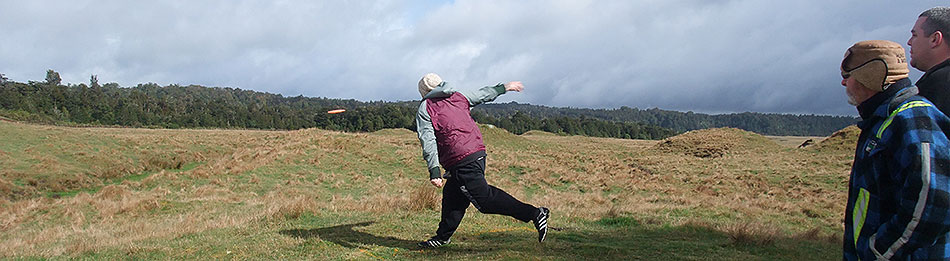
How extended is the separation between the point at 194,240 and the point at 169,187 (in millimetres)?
11342

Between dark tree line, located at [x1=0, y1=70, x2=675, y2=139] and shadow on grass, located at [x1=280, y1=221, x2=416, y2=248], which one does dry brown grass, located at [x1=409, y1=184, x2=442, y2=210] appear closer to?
shadow on grass, located at [x1=280, y1=221, x2=416, y2=248]

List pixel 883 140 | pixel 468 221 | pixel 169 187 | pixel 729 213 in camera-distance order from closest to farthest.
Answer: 1. pixel 883 140
2. pixel 468 221
3. pixel 729 213
4. pixel 169 187

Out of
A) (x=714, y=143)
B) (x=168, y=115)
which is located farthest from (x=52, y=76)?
(x=714, y=143)

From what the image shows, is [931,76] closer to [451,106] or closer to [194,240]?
[451,106]

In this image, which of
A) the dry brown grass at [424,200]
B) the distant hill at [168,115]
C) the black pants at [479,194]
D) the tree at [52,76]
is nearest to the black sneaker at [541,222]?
the black pants at [479,194]

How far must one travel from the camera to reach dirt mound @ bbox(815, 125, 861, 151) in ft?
112

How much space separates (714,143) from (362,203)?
115ft

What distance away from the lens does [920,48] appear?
298 cm

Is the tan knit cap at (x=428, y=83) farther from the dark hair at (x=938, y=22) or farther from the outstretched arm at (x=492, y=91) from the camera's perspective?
the dark hair at (x=938, y=22)

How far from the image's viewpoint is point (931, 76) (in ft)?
10.1

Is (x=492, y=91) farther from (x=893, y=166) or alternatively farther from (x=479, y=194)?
(x=893, y=166)

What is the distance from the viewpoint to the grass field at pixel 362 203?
621cm

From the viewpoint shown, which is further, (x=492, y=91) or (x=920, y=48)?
(x=492, y=91)

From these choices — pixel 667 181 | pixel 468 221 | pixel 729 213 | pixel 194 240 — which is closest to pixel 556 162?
pixel 667 181
